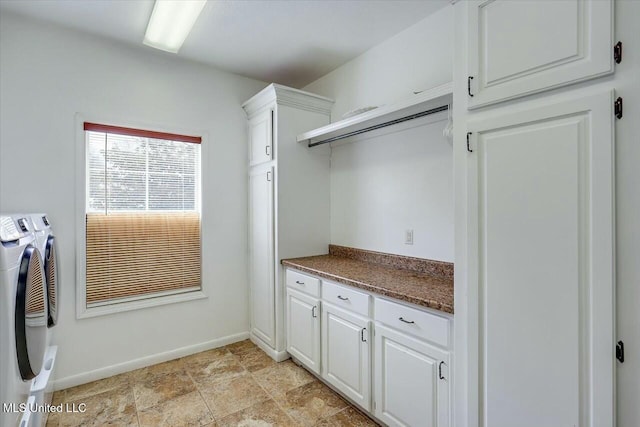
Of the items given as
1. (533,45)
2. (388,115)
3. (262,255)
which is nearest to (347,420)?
(262,255)

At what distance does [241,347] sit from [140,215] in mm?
1561

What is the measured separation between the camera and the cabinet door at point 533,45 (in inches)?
40.2

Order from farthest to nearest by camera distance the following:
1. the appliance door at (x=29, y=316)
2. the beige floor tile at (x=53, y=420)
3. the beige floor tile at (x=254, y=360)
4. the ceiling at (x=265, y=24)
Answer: the beige floor tile at (x=254, y=360), the ceiling at (x=265, y=24), the beige floor tile at (x=53, y=420), the appliance door at (x=29, y=316)

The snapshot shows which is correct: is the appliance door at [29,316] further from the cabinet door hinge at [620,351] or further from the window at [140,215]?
the cabinet door hinge at [620,351]

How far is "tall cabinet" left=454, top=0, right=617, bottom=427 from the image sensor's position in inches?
40.4

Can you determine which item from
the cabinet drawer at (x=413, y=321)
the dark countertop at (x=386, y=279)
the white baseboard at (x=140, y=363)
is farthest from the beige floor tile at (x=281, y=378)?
the cabinet drawer at (x=413, y=321)

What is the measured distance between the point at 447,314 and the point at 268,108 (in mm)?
2273

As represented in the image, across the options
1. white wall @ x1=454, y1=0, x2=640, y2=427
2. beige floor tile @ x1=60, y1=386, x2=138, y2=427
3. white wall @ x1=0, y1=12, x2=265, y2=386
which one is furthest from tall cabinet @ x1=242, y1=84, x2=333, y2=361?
white wall @ x1=454, y1=0, x2=640, y2=427

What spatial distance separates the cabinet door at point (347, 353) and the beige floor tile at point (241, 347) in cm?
101

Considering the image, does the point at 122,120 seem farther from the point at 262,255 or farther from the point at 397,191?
the point at 397,191

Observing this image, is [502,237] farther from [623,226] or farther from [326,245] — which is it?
[326,245]

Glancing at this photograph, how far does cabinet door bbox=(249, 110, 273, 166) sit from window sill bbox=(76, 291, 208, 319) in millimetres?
1399

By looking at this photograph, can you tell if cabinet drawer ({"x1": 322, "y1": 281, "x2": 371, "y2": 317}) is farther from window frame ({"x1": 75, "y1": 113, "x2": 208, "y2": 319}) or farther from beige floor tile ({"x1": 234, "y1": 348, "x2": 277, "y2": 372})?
window frame ({"x1": 75, "y1": 113, "x2": 208, "y2": 319})

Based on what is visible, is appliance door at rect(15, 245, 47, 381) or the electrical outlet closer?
A: appliance door at rect(15, 245, 47, 381)
